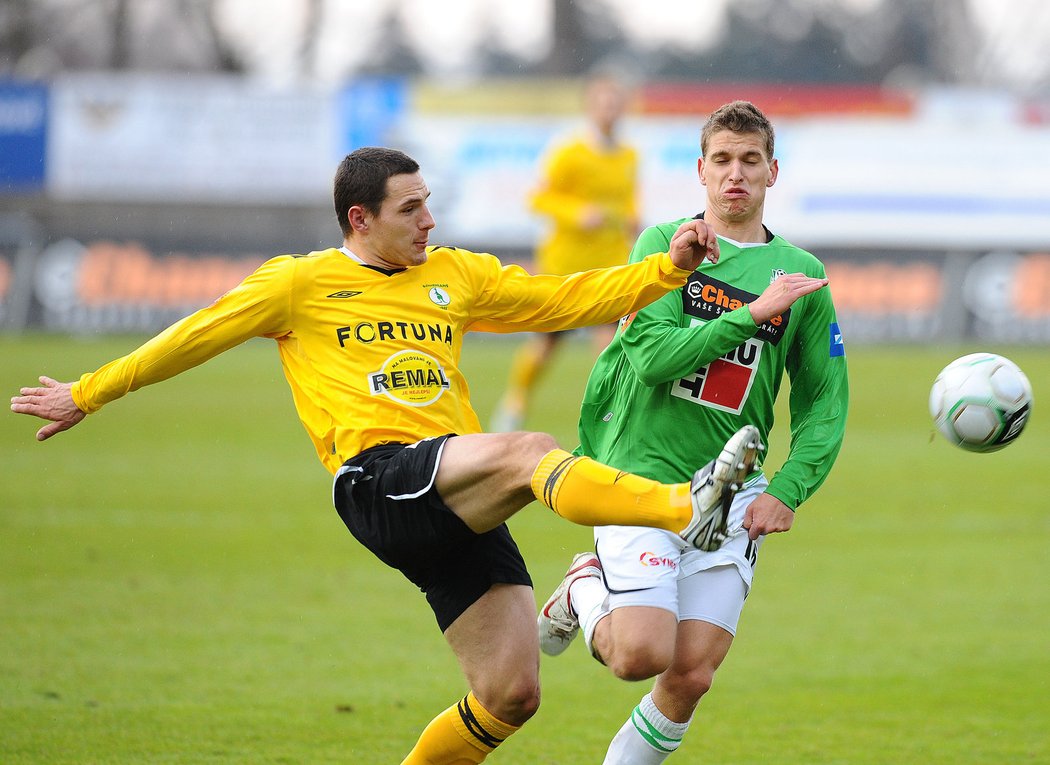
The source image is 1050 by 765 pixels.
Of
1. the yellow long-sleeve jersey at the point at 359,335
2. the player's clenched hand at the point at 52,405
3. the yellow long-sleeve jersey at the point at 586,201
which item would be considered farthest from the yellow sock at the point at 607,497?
the yellow long-sleeve jersey at the point at 586,201

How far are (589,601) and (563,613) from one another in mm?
440

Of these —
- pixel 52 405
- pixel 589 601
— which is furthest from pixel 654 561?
pixel 52 405

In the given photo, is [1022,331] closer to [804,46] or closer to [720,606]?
[720,606]

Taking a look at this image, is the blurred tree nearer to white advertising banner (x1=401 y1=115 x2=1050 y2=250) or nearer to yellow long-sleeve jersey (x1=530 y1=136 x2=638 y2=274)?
white advertising banner (x1=401 y1=115 x2=1050 y2=250)

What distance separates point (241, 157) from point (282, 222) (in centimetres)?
125

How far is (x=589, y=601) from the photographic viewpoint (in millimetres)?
4828

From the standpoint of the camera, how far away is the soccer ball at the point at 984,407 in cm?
488

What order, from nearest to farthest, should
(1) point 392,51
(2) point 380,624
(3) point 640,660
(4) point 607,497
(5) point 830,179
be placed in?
(4) point 607,497, (3) point 640,660, (2) point 380,624, (5) point 830,179, (1) point 392,51

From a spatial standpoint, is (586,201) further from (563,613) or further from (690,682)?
(690,682)

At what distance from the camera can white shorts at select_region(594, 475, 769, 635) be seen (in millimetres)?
4609

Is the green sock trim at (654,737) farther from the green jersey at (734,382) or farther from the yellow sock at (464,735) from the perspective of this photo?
the green jersey at (734,382)

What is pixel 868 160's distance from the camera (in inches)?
891

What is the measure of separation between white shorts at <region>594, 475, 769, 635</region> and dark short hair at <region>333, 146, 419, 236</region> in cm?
131

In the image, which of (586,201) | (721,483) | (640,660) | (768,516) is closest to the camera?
(721,483)
